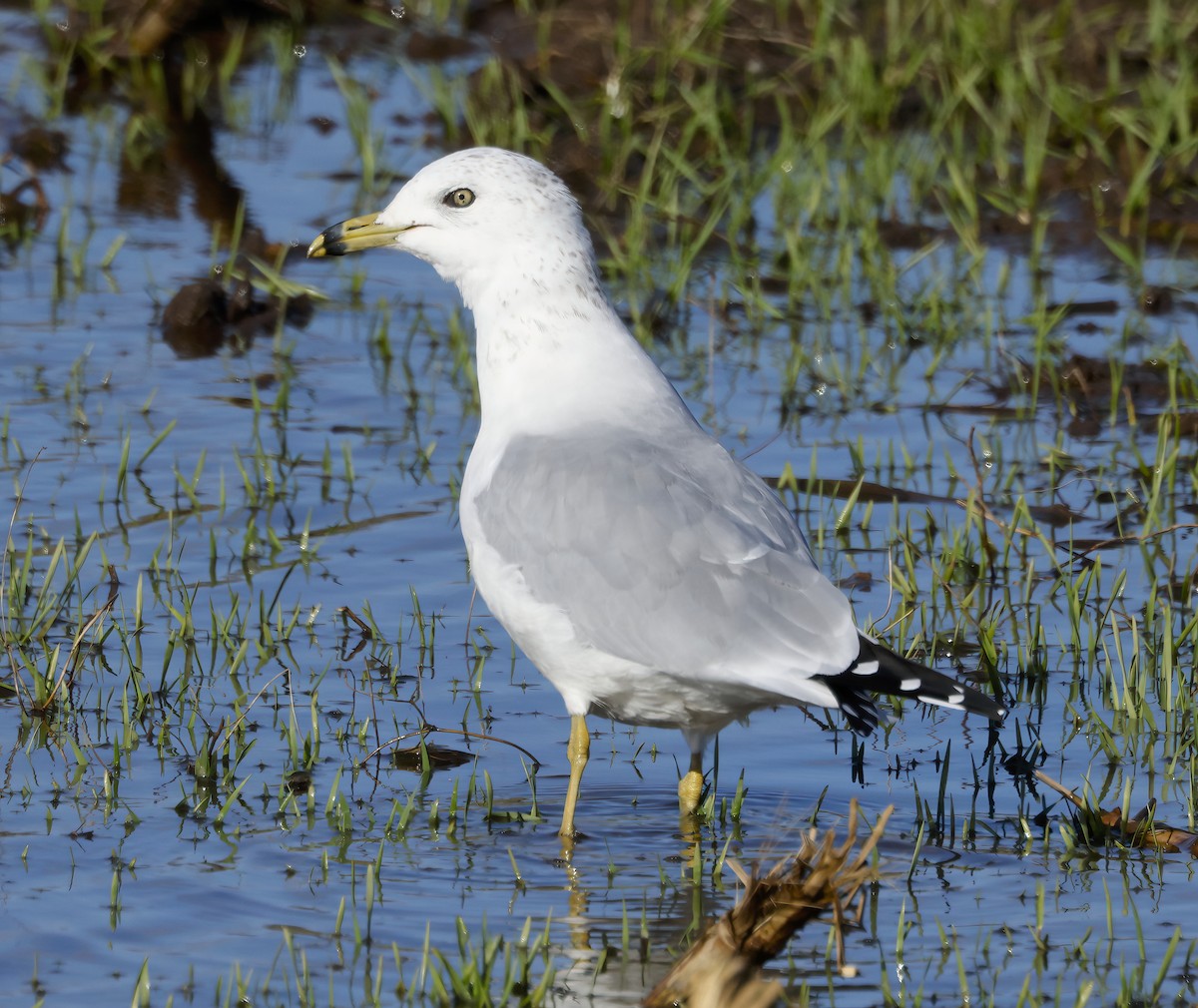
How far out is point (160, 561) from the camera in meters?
6.65

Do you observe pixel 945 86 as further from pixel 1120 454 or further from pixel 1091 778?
pixel 1091 778

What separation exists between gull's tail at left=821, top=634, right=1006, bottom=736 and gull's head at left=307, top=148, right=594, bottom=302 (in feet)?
4.70

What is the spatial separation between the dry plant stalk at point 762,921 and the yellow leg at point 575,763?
39.6 inches

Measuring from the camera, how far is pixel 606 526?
495 cm

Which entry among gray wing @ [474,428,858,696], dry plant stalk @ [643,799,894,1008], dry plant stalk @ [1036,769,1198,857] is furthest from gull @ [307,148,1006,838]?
dry plant stalk @ [643,799,894,1008]

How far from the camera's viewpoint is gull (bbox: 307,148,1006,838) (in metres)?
4.70

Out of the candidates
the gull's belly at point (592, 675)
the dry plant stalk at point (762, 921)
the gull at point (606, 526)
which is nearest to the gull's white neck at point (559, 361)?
the gull at point (606, 526)

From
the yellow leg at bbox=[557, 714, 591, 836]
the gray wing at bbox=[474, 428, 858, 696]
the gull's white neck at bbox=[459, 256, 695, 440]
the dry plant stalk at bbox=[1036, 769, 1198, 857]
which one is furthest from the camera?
the gull's white neck at bbox=[459, 256, 695, 440]

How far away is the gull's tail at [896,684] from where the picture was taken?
4.57 meters

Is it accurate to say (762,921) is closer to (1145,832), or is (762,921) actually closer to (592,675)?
(592,675)

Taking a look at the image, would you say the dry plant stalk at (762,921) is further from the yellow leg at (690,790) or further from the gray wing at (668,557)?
the yellow leg at (690,790)

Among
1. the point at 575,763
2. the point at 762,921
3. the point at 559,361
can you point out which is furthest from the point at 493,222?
the point at 762,921

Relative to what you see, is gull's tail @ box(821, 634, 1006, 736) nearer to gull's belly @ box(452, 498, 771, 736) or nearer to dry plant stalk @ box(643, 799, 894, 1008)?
gull's belly @ box(452, 498, 771, 736)

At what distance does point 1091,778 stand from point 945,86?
6.10 metres
